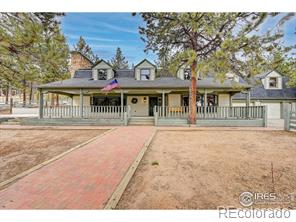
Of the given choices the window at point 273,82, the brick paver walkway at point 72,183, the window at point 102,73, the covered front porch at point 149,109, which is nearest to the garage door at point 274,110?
the window at point 273,82

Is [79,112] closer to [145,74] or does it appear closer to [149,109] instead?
[149,109]

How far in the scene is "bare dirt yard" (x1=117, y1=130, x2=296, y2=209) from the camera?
3.94 m

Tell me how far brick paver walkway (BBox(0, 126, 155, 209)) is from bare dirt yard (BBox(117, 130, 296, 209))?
1.64 ft

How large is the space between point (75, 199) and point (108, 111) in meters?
15.5

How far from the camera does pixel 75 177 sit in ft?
16.6

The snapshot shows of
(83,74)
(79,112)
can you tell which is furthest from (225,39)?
(83,74)

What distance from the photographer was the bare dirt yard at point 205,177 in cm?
394

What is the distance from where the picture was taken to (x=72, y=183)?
4.68 meters

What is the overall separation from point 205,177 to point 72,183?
9.53ft

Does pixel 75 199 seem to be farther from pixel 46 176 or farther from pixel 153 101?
pixel 153 101

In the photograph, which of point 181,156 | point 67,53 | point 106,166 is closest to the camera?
point 106,166

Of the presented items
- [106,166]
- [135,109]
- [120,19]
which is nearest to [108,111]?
[135,109]

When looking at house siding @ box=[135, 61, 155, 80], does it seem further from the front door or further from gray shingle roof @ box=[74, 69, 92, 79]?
gray shingle roof @ box=[74, 69, 92, 79]

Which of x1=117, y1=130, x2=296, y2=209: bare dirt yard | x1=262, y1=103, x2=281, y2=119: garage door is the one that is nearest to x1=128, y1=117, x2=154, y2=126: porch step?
x1=117, y1=130, x2=296, y2=209: bare dirt yard
